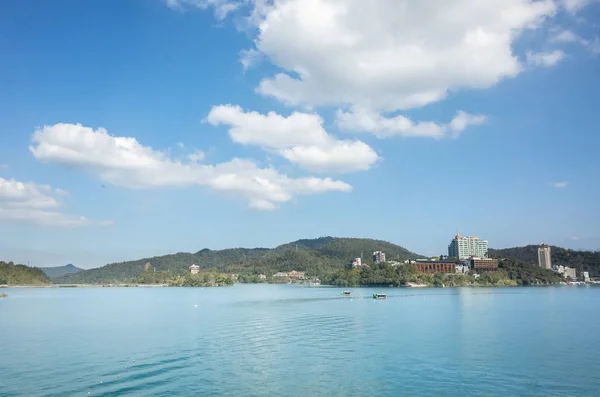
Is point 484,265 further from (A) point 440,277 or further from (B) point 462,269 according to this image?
(A) point 440,277

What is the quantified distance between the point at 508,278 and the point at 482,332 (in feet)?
499

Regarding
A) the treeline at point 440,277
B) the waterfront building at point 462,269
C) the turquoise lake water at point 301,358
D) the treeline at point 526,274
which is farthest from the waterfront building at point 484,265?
the turquoise lake water at point 301,358

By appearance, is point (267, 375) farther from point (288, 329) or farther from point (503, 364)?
point (288, 329)

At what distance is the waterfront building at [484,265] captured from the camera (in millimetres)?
189375

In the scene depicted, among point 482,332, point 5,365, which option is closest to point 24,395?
point 5,365

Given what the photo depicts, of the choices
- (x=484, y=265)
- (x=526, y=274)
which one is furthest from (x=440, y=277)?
(x=526, y=274)

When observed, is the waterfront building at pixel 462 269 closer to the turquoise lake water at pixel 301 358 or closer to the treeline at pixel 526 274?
the treeline at pixel 526 274

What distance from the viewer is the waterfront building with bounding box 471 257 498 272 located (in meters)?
189

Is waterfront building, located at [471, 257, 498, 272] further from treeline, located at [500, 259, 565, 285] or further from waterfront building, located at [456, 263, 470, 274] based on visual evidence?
treeline, located at [500, 259, 565, 285]

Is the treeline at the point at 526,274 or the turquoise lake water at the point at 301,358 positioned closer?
the turquoise lake water at the point at 301,358

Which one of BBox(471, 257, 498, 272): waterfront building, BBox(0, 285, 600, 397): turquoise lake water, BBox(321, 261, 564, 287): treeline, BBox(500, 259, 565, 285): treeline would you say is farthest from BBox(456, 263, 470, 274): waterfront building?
BBox(0, 285, 600, 397): turquoise lake water

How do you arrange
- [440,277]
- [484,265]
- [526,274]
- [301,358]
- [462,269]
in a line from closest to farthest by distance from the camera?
[301,358]
[440,277]
[526,274]
[484,265]
[462,269]

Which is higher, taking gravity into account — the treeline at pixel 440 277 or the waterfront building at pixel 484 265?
the waterfront building at pixel 484 265

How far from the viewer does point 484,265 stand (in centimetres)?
19225
